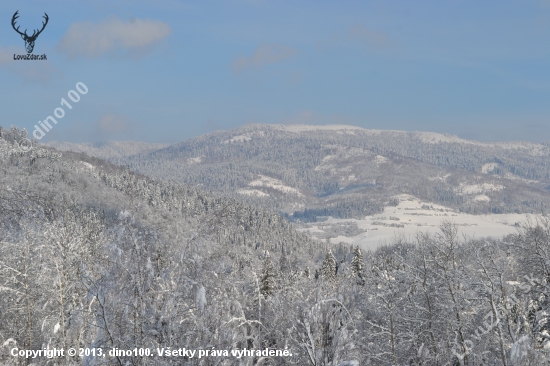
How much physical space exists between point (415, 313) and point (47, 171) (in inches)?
7045

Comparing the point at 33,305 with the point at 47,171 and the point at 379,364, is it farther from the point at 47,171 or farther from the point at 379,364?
the point at 47,171

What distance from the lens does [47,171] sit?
559 ft

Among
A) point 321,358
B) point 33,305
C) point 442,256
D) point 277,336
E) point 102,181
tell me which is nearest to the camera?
point 321,358

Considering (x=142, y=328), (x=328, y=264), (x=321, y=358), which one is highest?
(x=328, y=264)

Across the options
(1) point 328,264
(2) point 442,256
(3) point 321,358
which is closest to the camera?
(3) point 321,358

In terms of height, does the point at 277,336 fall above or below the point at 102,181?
below

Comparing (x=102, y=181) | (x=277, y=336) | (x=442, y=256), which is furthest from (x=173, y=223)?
(x=102, y=181)

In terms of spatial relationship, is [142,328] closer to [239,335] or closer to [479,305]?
[239,335]

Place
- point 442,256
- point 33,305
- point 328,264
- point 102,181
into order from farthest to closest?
point 102,181 → point 328,264 → point 442,256 → point 33,305

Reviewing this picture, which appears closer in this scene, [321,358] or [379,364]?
[321,358]

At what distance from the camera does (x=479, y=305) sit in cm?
1689

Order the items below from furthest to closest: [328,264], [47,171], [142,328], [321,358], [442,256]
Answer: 1. [47,171]
2. [328,264]
3. [442,256]
4. [321,358]
5. [142,328]

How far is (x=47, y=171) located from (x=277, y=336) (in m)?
185

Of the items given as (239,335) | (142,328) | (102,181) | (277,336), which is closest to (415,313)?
(277,336)
